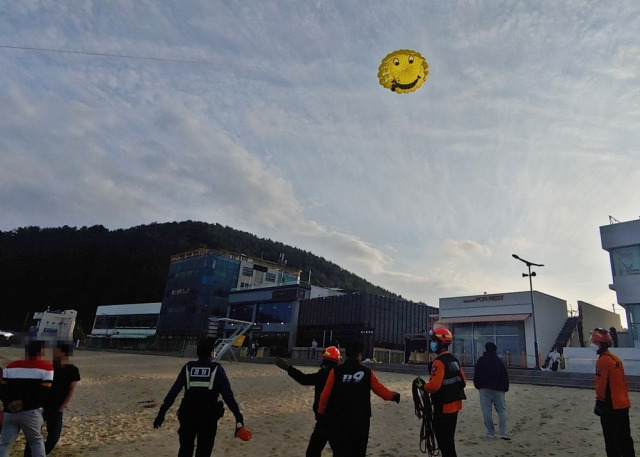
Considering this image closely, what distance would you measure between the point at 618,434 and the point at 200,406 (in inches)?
216

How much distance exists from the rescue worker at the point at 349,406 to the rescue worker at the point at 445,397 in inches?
38.0

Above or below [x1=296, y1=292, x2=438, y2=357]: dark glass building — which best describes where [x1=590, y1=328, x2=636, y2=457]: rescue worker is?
below

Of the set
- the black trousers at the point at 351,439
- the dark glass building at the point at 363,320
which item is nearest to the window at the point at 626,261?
the dark glass building at the point at 363,320

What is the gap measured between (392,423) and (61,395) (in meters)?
7.36

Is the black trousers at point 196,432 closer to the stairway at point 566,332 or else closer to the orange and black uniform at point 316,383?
the orange and black uniform at point 316,383

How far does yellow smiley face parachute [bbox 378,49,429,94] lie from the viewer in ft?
37.0

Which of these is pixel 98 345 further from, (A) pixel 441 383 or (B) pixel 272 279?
(A) pixel 441 383

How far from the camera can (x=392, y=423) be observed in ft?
34.3

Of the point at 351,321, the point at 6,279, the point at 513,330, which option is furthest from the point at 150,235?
the point at 513,330

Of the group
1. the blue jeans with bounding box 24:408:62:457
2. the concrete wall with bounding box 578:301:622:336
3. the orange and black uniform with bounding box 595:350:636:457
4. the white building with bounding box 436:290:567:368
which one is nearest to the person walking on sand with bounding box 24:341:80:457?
the blue jeans with bounding box 24:408:62:457

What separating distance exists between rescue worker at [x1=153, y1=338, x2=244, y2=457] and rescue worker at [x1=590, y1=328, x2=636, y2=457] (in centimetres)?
488

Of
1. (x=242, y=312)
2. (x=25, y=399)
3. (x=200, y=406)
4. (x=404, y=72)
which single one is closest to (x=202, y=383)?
(x=200, y=406)

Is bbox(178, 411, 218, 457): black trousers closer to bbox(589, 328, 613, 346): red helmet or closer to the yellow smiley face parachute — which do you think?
bbox(589, 328, 613, 346): red helmet

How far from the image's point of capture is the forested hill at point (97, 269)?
388 ft
